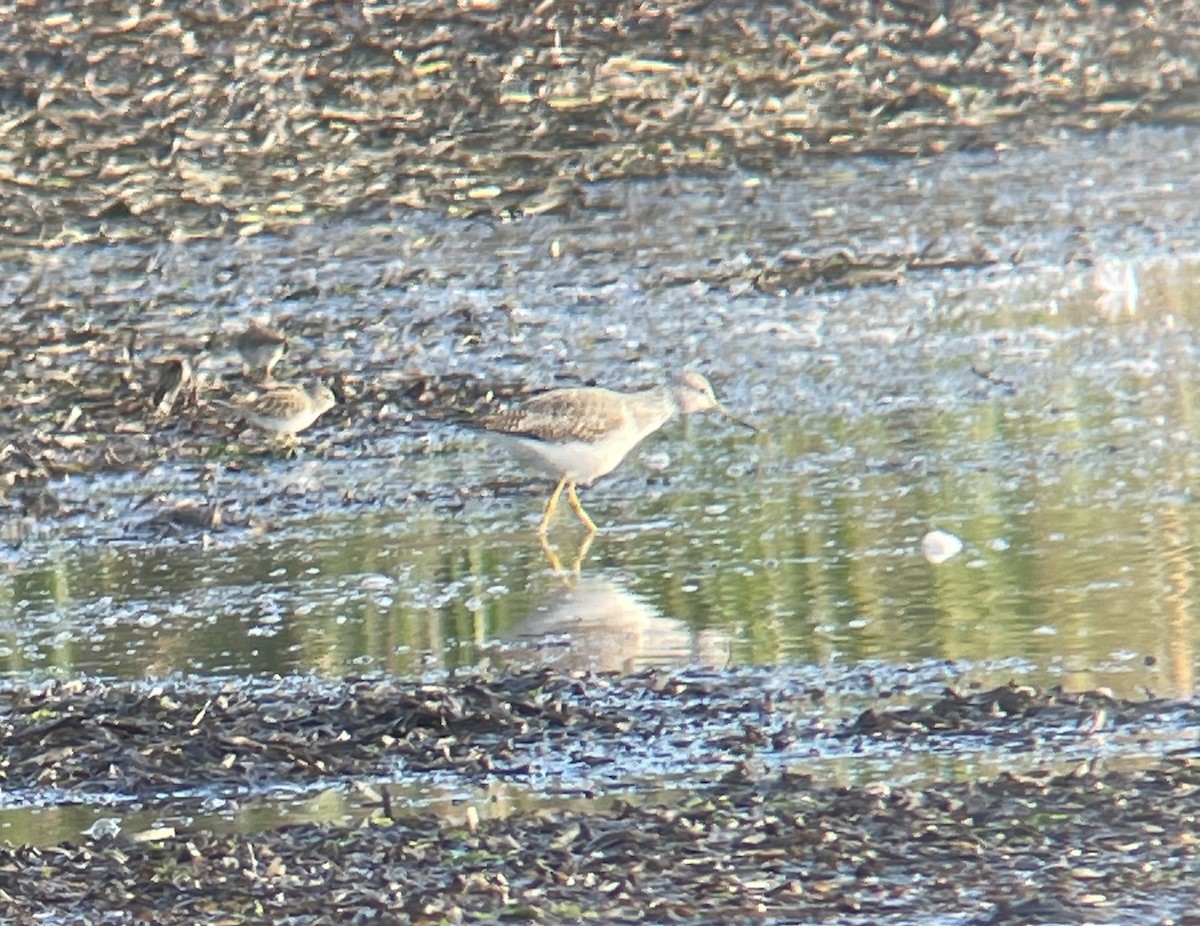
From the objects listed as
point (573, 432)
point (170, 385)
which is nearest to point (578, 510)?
point (573, 432)

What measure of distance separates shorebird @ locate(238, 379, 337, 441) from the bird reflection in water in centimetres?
333

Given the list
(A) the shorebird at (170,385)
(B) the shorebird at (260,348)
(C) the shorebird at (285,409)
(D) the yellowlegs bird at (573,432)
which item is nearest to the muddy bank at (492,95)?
(B) the shorebird at (260,348)

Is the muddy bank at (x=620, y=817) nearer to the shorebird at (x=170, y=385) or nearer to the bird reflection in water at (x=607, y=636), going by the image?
the bird reflection in water at (x=607, y=636)

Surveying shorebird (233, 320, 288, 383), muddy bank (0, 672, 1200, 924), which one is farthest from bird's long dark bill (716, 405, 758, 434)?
muddy bank (0, 672, 1200, 924)

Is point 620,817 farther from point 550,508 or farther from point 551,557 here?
point 550,508

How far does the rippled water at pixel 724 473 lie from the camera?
30.8ft

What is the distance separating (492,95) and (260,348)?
7272 mm

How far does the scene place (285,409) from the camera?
1317 cm

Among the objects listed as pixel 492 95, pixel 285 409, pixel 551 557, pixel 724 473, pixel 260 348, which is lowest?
pixel 551 557

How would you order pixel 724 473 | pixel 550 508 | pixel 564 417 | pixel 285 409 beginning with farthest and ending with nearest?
1. pixel 285 409
2. pixel 724 473
3. pixel 564 417
4. pixel 550 508

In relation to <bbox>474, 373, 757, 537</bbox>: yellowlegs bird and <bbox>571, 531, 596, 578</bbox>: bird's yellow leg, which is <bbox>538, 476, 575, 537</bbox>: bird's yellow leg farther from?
<bbox>571, 531, 596, 578</bbox>: bird's yellow leg

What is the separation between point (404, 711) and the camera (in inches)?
328

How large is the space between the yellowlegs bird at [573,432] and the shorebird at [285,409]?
1.63 metres

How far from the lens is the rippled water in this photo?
30.8 ft
